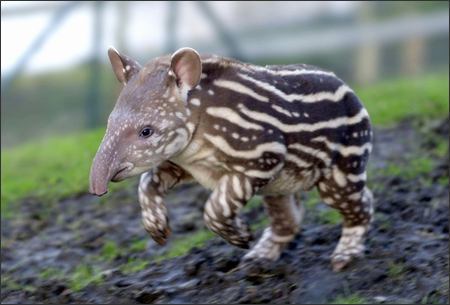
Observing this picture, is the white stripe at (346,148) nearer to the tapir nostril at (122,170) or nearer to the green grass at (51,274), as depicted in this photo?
the tapir nostril at (122,170)

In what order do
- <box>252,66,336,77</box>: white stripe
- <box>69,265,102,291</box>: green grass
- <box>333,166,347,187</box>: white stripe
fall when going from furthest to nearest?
<box>69,265,102,291</box>: green grass, <box>333,166,347,187</box>: white stripe, <box>252,66,336,77</box>: white stripe

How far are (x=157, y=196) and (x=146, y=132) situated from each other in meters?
0.56

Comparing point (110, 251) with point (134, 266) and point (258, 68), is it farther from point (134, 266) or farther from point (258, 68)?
point (258, 68)

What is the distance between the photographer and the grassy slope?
8.87 m

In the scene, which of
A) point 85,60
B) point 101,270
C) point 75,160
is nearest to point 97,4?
point 85,60

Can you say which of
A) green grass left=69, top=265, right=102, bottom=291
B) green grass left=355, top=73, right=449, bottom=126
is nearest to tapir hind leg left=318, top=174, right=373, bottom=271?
green grass left=69, top=265, right=102, bottom=291

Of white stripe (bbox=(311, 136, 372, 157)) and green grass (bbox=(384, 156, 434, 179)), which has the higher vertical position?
white stripe (bbox=(311, 136, 372, 157))

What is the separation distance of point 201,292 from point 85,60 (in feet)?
27.4

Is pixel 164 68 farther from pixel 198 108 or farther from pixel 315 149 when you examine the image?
pixel 315 149

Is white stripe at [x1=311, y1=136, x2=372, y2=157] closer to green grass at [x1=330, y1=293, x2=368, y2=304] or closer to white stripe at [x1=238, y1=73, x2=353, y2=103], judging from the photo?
white stripe at [x1=238, y1=73, x2=353, y2=103]

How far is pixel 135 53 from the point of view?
14.5 m

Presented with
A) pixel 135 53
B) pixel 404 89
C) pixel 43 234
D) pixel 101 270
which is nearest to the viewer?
pixel 101 270

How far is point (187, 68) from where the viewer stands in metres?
5.06

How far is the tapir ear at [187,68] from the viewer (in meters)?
5.02
